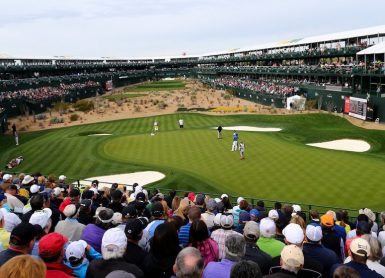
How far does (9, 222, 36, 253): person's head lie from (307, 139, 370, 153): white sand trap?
104 feet

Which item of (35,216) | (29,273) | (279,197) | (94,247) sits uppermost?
(29,273)

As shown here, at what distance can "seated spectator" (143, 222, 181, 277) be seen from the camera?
679 centimetres

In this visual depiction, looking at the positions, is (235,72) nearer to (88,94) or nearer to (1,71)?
(88,94)

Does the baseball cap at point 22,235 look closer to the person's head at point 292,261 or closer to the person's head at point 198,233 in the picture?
the person's head at point 198,233

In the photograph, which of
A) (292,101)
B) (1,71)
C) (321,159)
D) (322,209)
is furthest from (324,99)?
(1,71)

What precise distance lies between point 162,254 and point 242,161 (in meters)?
23.7

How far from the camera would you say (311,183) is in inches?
963

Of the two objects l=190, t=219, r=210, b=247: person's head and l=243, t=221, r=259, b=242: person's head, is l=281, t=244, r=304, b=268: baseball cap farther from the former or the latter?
l=190, t=219, r=210, b=247: person's head

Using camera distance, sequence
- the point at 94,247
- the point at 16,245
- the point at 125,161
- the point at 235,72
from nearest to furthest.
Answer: the point at 16,245 → the point at 94,247 → the point at 125,161 → the point at 235,72

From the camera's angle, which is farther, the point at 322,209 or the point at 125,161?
the point at 125,161

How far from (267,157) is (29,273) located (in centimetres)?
2763

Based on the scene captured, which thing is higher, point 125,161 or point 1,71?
point 1,71

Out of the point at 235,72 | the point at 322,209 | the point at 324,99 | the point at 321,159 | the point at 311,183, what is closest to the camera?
the point at 322,209

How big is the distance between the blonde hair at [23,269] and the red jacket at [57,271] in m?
0.98
